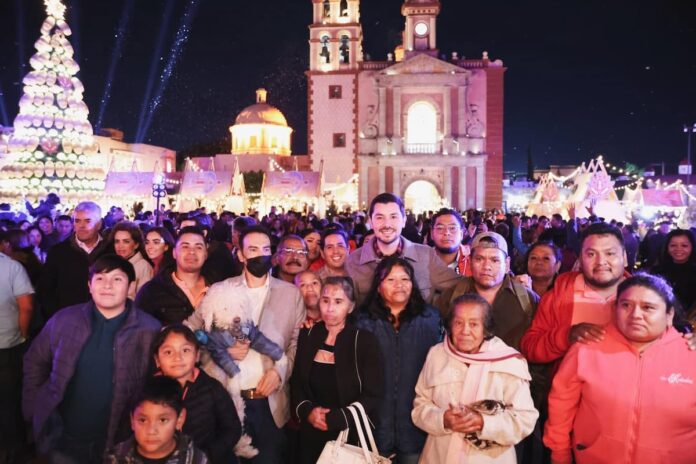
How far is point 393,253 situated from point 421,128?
33.6 metres

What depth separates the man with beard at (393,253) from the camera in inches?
184

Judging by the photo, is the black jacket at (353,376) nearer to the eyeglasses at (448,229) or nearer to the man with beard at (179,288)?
the man with beard at (179,288)

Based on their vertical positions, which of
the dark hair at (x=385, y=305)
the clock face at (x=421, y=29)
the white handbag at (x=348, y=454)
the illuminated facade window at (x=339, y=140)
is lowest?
the white handbag at (x=348, y=454)

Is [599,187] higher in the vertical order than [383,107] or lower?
lower

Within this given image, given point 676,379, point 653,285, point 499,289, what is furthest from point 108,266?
point 676,379

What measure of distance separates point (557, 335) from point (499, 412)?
0.76 metres

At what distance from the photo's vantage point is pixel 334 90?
37.1m

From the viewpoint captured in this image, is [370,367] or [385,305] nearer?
[370,367]

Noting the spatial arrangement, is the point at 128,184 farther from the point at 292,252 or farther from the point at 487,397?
the point at 487,397

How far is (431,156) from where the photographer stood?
1389 inches

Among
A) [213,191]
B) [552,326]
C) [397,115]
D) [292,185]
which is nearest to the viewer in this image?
[552,326]

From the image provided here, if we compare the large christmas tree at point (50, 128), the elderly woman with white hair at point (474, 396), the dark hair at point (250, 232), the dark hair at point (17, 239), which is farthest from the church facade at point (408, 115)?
the elderly woman with white hair at point (474, 396)

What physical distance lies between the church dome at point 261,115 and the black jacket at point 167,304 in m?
42.1

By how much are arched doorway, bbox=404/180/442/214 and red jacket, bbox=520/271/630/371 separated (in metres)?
33.1
